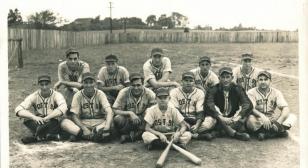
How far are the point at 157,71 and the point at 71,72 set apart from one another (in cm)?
126

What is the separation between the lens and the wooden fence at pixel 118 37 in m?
9.03

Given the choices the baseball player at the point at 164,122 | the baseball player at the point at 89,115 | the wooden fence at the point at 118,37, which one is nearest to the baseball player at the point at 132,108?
the baseball player at the point at 89,115

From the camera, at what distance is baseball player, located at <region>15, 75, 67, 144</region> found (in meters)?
4.56

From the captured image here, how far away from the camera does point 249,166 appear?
3.89m

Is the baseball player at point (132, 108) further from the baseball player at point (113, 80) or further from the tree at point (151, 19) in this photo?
the tree at point (151, 19)

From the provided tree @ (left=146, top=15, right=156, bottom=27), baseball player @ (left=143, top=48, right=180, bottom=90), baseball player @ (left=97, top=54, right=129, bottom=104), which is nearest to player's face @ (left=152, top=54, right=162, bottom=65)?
baseball player @ (left=143, top=48, right=180, bottom=90)

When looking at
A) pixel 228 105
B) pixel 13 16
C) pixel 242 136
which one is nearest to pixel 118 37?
pixel 13 16

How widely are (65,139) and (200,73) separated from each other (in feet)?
6.67

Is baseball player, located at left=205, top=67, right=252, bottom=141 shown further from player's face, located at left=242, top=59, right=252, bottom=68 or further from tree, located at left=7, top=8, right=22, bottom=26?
tree, located at left=7, top=8, right=22, bottom=26

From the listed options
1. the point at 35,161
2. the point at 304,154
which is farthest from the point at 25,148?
the point at 304,154

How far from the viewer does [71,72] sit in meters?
5.55

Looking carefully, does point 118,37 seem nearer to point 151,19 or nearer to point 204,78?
point 151,19

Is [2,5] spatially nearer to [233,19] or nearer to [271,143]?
[233,19]

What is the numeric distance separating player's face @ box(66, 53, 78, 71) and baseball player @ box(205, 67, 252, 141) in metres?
1.98
